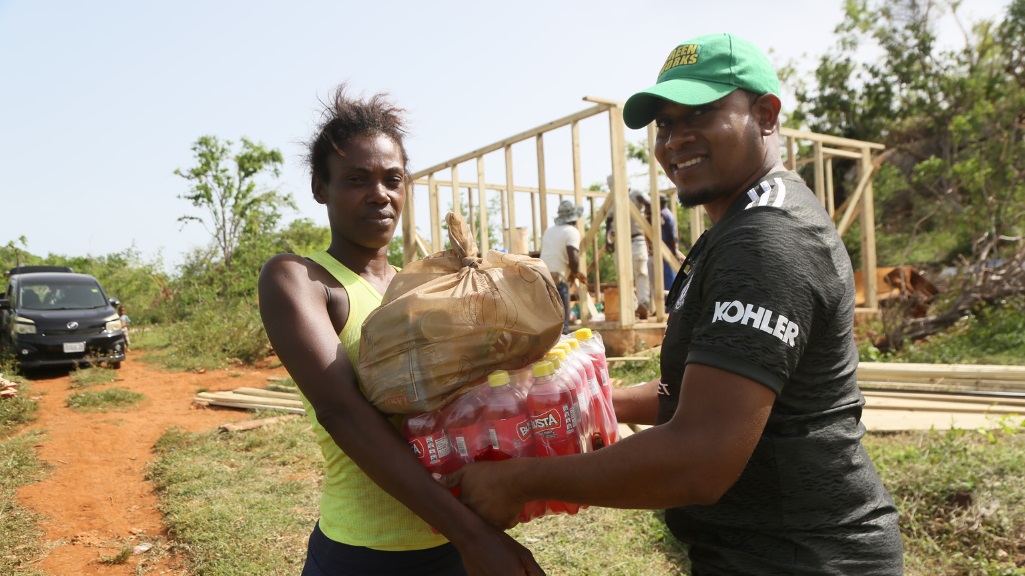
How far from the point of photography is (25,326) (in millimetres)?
11078

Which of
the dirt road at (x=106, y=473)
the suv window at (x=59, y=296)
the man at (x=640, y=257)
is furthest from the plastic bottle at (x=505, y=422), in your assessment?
the suv window at (x=59, y=296)

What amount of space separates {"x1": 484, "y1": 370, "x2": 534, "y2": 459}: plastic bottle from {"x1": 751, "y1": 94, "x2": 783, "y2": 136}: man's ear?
0.83 meters

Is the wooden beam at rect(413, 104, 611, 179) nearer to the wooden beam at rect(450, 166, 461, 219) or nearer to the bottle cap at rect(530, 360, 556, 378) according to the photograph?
the wooden beam at rect(450, 166, 461, 219)

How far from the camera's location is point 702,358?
121 centimetres

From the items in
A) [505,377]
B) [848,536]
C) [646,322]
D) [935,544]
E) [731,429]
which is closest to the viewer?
[731,429]

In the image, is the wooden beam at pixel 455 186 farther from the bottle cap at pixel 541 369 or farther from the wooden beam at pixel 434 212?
the bottle cap at pixel 541 369

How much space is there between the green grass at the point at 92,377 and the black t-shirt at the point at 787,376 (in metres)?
11.3

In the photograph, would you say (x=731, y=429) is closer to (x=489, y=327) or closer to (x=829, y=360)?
(x=829, y=360)

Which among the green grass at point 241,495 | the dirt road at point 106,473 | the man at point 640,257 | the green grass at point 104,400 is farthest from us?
the man at point 640,257

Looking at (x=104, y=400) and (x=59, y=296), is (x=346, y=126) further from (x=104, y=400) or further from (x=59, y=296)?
(x=59, y=296)

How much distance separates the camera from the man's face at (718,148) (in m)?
1.50

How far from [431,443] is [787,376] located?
2.48 ft

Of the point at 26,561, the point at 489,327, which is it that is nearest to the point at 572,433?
the point at 489,327

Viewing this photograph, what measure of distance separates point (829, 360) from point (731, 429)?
0.32 m
